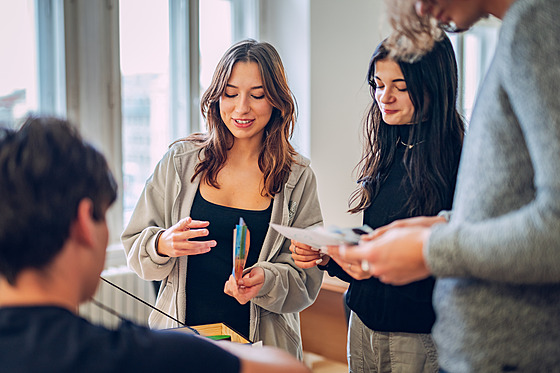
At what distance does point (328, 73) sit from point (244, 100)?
191cm

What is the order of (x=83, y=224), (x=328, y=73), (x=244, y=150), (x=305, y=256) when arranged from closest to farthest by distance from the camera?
1. (x=83, y=224)
2. (x=305, y=256)
3. (x=244, y=150)
4. (x=328, y=73)

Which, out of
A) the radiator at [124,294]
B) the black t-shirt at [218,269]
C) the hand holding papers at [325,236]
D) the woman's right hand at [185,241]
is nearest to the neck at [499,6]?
the hand holding papers at [325,236]

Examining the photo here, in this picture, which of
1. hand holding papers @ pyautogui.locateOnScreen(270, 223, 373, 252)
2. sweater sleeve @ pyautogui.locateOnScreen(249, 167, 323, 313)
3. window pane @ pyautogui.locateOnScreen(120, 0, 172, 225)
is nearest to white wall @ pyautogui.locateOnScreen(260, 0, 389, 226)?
window pane @ pyautogui.locateOnScreen(120, 0, 172, 225)

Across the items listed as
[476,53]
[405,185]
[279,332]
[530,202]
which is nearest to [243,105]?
[405,185]

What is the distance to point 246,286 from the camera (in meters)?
1.71

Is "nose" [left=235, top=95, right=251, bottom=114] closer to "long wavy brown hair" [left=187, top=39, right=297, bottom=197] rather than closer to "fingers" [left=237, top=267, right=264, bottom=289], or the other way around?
"long wavy brown hair" [left=187, top=39, right=297, bottom=197]

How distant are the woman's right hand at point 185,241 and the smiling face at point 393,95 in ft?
2.08

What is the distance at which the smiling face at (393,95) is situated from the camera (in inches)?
62.0

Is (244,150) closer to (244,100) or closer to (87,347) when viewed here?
(244,100)

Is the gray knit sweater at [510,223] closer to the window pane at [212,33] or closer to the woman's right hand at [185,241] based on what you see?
the woman's right hand at [185,241]

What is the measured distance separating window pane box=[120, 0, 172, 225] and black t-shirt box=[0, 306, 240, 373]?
8.57 feet

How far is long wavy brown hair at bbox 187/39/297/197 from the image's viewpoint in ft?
6.31

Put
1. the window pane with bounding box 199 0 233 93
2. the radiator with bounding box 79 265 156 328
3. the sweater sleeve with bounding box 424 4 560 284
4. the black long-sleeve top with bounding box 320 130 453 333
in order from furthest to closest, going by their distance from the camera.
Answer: the window pane with bounding box 199 0 233 93, the radiator with bounding box 79 265 156 328, the black long-sleeve top with bounding box 320 130 453 333, the sweater sleeve with bounding box 424 4 560 284

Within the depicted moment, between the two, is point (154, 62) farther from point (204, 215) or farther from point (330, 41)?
point (204, 215)
